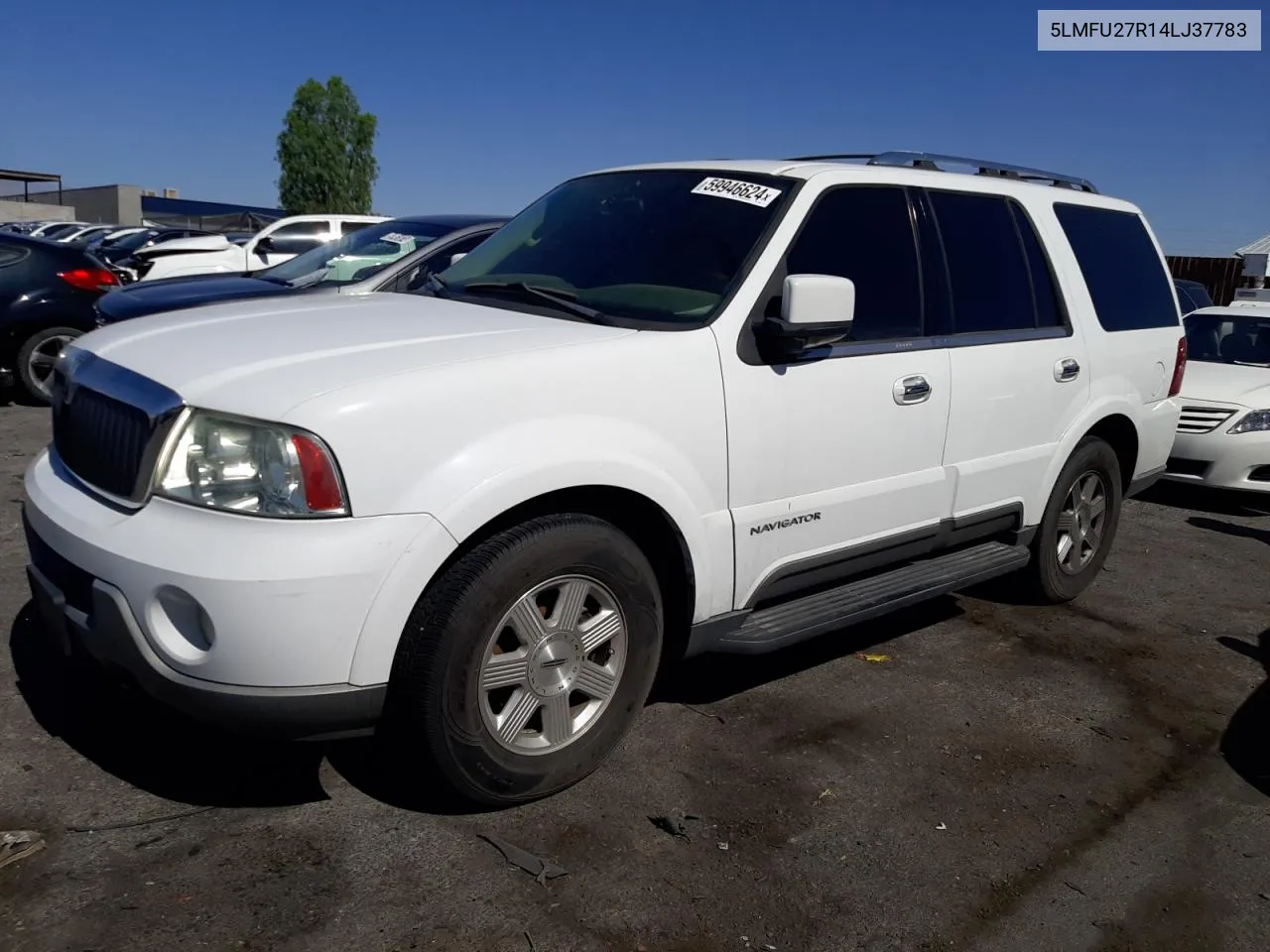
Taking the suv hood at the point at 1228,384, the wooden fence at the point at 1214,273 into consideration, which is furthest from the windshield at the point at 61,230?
the suv hood at the point at 1228,384

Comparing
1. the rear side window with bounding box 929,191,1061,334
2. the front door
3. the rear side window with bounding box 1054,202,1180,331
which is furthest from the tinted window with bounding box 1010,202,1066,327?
the front door

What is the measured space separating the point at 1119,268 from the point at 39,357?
333 inches

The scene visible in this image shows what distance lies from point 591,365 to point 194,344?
114 centimetres

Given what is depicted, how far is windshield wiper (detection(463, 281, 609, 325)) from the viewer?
350 cm

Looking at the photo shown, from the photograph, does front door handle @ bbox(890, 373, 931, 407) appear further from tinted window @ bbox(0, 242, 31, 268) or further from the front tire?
tinted window @ bbox(0, 242, 31, 268)

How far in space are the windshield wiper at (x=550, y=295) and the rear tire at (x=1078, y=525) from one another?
2.58 meters

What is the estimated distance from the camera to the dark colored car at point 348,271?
728cm

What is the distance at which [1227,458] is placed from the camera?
25.9ft

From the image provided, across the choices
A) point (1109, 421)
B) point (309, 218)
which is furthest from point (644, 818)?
point (309, 218)

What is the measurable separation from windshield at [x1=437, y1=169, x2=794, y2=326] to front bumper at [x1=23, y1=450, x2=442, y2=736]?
1311mm

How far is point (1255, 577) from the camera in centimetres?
627

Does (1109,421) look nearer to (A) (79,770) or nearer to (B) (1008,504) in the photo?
(B) (1008,504)

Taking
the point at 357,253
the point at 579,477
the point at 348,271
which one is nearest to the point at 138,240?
the point at 357,253

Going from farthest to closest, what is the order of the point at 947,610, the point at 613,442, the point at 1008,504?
the point at 947,610, the point at 1008,504, the point at 613,442
